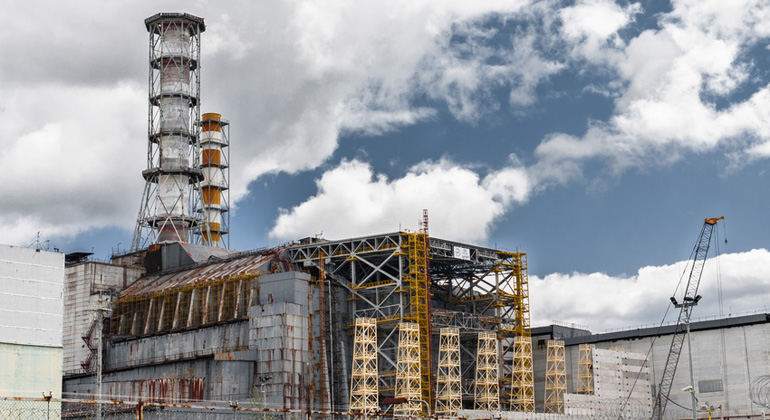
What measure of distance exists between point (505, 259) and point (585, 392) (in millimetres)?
17922

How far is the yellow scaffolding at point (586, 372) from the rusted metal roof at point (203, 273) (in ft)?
121

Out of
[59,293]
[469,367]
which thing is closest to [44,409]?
[59,293]

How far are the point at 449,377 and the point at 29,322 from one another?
142 ft

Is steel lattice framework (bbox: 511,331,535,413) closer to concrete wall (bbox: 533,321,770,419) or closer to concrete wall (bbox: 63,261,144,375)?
concrete wall (bbox: 533,321,770,419)

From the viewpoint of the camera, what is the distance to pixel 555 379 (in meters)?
112

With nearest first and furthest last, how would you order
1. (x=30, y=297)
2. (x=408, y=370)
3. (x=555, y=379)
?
(x=30, y=297) < (x=408, y=370) < (x=555, y=379)

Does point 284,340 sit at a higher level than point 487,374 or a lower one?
higher

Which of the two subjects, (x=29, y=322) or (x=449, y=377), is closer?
(x=29, y=322)

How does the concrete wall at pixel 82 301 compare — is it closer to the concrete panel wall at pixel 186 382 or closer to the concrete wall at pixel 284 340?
the concrete panel wall at pixel 186 382

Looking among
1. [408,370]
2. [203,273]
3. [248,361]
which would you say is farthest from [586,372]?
→ [203,273]

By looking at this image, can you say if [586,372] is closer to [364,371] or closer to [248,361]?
[364,371]

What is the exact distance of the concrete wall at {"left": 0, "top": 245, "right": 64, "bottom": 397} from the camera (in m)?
74.3

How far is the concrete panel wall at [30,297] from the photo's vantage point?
74750mm

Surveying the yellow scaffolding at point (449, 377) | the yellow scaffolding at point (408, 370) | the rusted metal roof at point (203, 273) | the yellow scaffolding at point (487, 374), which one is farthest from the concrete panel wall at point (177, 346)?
the yellow scaffolding at point (487, 374)
